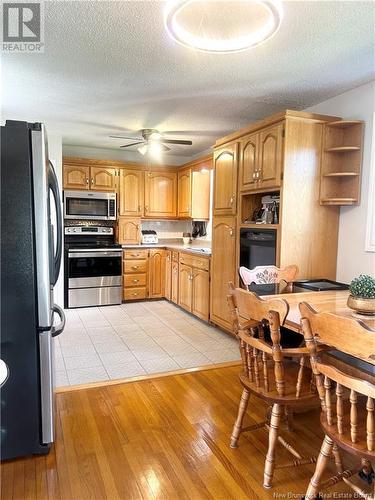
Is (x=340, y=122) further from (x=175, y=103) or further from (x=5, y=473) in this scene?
(x=5, y=473)

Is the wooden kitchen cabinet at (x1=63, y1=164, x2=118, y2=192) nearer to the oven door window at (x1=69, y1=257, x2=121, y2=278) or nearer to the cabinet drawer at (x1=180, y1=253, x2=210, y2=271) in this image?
the oven door window at (x1=69, y1=257, x2=121, y2=278)

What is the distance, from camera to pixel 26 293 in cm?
170

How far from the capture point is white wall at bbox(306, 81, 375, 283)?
2697 mm

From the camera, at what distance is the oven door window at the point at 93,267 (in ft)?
15.9

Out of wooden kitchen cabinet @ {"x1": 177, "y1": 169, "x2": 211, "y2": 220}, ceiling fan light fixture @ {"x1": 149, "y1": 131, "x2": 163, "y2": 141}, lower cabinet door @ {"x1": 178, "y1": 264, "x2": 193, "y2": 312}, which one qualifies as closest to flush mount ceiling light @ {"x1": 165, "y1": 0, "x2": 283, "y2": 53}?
ceiling fan light fixture @ {"x1": 149, "y1": 131, "x2": 163, "y2": 141}

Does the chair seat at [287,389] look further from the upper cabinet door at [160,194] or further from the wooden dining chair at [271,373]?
the upper cabinet door at [160,194]

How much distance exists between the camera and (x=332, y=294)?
2299 millimetres

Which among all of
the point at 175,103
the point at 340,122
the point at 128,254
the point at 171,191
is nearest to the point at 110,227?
the point at 128,254

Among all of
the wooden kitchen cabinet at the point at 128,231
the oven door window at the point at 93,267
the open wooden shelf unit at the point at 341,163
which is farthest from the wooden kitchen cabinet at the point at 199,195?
the open wooden shelf unit at the point at 341,163

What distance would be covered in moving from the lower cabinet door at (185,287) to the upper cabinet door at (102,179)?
170 cm

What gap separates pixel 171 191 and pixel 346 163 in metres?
3.21

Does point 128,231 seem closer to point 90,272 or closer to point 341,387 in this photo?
point 90,272

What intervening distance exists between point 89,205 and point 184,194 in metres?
1.48

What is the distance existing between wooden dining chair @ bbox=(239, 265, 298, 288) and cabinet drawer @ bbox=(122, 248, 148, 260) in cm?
279
